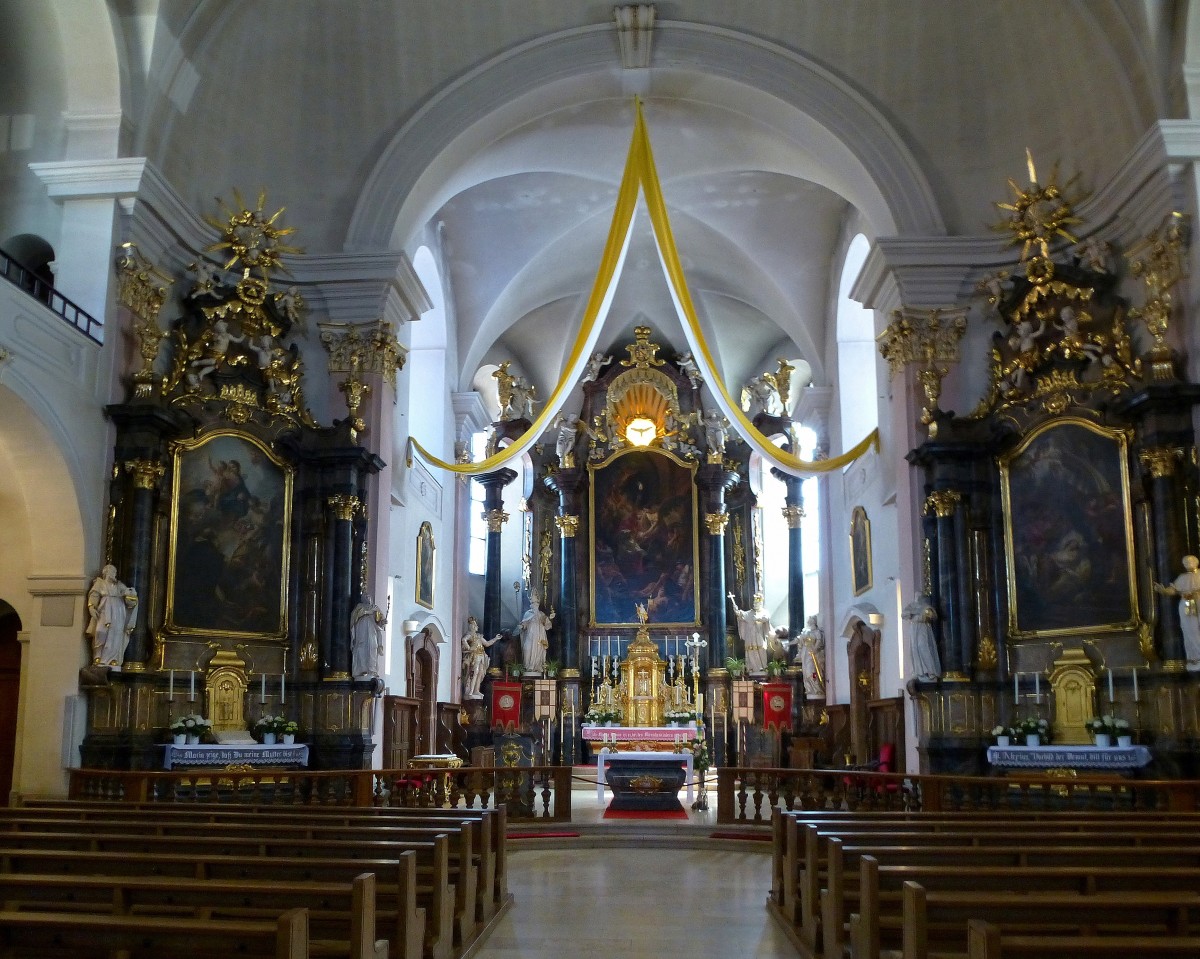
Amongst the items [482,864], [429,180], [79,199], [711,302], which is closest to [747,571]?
[711,302]

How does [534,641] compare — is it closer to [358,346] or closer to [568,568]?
[568,568]

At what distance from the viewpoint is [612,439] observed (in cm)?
2511

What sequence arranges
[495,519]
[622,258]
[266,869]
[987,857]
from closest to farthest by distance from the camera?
1. [266,869]
2. [987,857]
3. [622,258]
4. [495,519]

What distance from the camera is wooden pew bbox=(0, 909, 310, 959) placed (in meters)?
3.59

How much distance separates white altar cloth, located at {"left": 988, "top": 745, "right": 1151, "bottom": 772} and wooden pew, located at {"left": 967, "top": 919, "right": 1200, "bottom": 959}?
8.28 metres

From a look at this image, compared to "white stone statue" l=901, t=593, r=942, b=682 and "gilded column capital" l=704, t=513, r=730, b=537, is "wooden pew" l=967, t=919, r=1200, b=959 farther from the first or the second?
"gilded column capital" l=704, t=513, r=730, b=537

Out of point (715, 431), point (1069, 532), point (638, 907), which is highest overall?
point (715, 431)

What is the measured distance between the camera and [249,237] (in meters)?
14.0

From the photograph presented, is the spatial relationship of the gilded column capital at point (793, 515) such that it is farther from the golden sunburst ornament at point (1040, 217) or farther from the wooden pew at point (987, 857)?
the wooden pew at point (987, 857)

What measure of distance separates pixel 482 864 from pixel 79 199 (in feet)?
29.0

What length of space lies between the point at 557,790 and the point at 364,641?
2924 millimetres

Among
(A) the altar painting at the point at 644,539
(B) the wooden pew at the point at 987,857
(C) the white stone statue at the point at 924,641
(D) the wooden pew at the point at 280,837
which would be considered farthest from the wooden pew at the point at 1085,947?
(A) the altar painting at the point at 644,539

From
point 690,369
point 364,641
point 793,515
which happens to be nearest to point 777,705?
point 793,515

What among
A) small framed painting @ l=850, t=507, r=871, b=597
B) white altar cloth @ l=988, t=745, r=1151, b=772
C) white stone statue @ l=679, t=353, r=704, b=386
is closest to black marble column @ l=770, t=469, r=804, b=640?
white stone statue @ l=679, t=353, r=704, b=386
